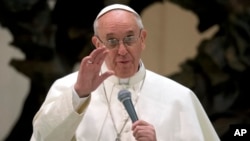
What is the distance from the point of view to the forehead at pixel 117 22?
277 centimetres

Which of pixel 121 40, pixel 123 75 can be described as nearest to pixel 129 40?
pixel 121 40

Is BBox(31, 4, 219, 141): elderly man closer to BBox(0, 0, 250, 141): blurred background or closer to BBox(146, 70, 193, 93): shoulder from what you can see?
BBox(146, 70, 193, 93): shoulder

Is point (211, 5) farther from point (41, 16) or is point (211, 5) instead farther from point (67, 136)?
point (67, 136)

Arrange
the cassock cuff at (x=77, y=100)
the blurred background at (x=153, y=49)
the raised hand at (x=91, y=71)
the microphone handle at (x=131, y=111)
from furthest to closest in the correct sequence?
1. the blurred background at (x=153, y=49)
2. the cassock cuff at (x=77, y=100)
3. the raised hand at (x=91, y=71)
4. the microphone handle at (x=131, y=111)

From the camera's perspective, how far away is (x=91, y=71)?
245 centimetres

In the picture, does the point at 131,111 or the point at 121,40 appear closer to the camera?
the point at 131,111

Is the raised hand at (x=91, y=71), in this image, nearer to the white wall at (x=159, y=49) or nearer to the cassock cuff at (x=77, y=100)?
the cassock cuff at (x=77, y=100)

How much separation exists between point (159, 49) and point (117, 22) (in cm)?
248

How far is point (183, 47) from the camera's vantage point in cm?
528

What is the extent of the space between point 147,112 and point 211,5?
236 cm

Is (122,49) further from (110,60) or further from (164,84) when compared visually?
(164,84)

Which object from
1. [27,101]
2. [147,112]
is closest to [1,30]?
[27,101]

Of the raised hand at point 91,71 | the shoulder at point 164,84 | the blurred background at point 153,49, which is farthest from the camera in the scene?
the blurred background at point 153,49

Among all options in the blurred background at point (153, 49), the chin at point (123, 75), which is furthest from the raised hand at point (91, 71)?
the blurred background at point (153, 49)
